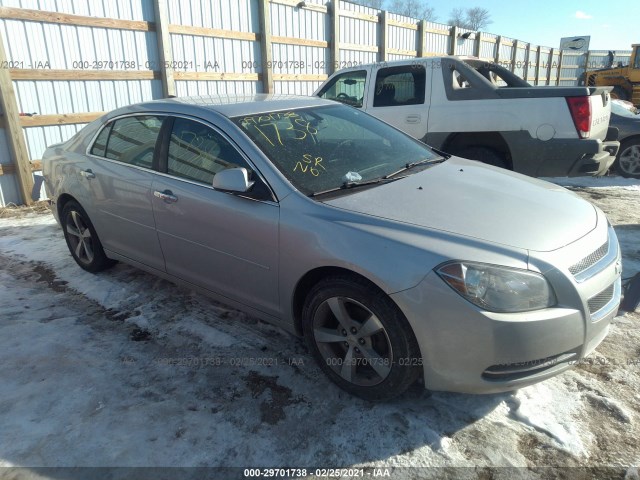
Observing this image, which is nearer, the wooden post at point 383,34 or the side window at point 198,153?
the side window at point 198,153

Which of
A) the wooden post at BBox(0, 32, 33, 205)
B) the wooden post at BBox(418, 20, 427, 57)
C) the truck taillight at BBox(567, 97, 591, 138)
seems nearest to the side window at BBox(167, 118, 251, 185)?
the truck taillight at BBox(567, 97, 591, 138)

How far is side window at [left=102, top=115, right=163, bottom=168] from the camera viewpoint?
358 cm

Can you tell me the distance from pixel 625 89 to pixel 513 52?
16.5 ft

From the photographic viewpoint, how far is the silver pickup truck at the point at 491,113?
5.30m

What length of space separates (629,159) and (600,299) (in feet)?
23.0

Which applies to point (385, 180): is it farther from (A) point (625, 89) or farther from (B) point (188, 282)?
(A) point (625, 89)

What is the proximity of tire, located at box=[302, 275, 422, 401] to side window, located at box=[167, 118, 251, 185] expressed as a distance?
989 millimetres

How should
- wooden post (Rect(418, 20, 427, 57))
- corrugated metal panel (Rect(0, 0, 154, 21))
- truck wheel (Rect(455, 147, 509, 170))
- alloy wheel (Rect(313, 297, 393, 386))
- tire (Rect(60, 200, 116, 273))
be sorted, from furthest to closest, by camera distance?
1. wooden post (Rect(418, 20, 427, 57))
2. corrugated metal panel (Rect(0, 0, 154, 21))
3. truck wheel (Rect(455, 147, 509, 170))
4. tire (Rect(60, 200, 116, 273))
5. alloy wheel (Rect(313, 297, 393, 386))

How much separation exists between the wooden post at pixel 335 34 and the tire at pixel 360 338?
10525 mm

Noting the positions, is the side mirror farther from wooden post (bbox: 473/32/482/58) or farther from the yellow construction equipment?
the yellow construction equipment

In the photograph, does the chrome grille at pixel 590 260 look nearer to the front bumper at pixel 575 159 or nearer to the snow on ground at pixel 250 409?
the snow on ground at pixel 250 409

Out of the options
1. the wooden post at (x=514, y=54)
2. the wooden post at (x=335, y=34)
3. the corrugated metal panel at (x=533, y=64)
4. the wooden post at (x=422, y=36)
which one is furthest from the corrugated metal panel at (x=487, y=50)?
the wooden post at (x=335, y=34)

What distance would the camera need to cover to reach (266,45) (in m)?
10.0

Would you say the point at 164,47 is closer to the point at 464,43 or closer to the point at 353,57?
the point at 353,57
